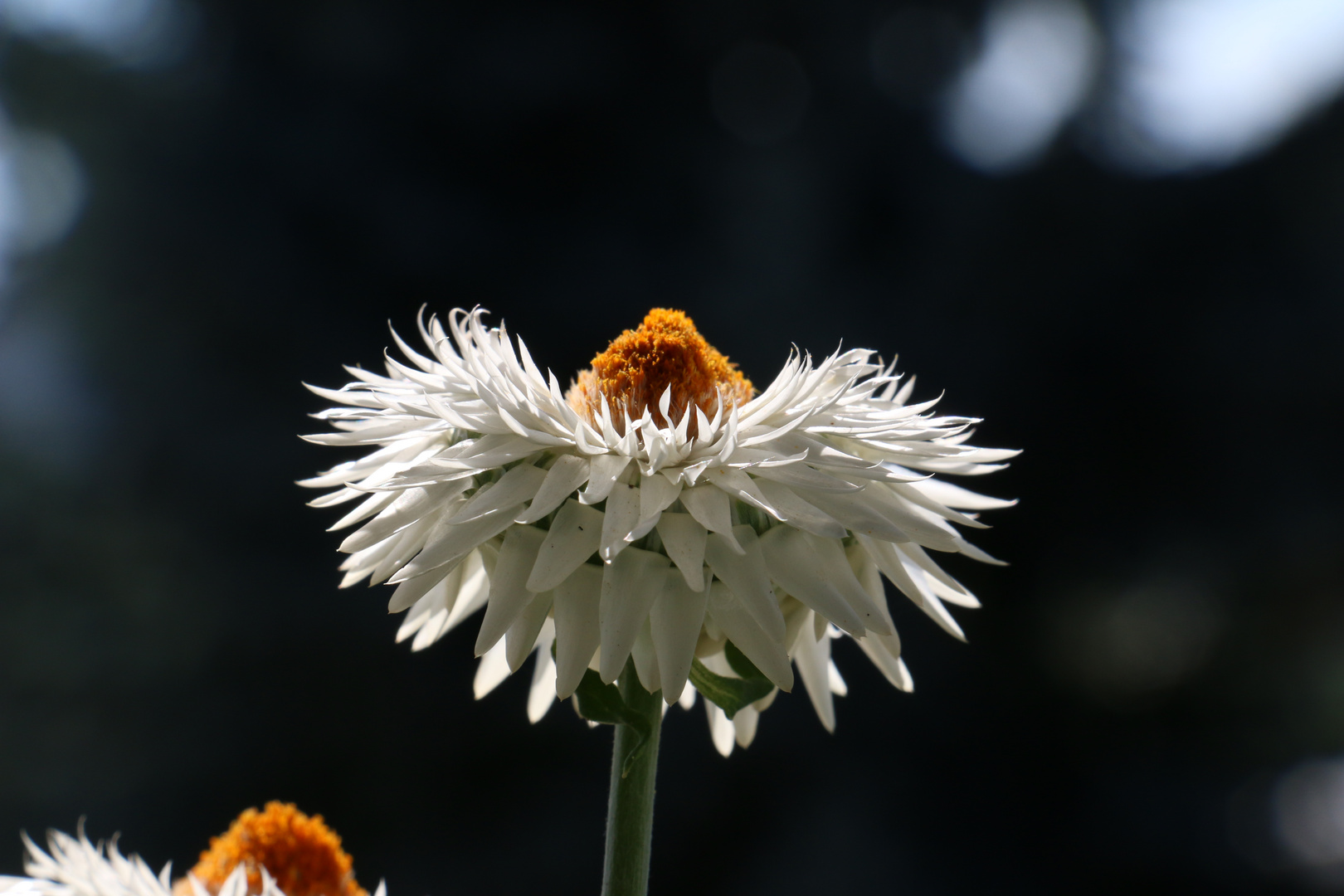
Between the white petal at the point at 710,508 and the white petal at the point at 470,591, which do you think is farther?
the white petal at the point at 470,591

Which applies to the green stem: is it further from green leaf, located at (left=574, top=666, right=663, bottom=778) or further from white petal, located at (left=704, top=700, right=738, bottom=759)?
white petal, located at (left=704, top=700, right=738, bottom=759)

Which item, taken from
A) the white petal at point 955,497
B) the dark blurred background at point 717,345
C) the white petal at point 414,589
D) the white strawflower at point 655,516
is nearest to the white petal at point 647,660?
the white strawflower at point 655,516

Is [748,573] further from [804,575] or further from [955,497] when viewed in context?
[955,497]

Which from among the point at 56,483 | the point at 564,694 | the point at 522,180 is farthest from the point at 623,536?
the point at 56,483

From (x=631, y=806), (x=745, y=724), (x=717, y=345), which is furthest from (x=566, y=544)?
(x=717, y=345)

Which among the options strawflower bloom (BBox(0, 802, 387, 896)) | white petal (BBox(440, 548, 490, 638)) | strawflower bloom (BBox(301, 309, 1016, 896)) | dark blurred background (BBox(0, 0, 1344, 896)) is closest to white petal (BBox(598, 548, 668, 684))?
strawflower bloom (BBox(301, 309, 1016, 896))

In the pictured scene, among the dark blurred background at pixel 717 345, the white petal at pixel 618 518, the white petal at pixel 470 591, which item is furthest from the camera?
the dark blurred background at pixel 717 345

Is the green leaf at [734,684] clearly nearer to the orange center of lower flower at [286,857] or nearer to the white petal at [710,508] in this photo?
the white petal at [710,508]
